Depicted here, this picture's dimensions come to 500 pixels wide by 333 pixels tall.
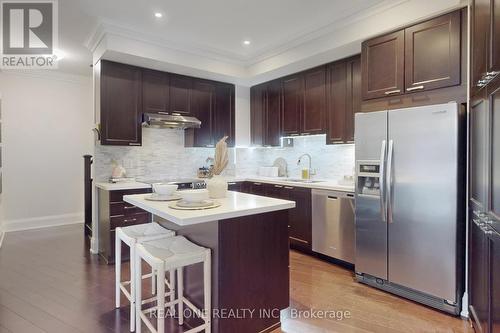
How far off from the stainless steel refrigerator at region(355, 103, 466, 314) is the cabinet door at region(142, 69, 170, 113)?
110 inches

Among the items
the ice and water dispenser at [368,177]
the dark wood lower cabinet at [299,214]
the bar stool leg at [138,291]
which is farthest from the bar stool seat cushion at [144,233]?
the ice and water dispenser at [368,177]

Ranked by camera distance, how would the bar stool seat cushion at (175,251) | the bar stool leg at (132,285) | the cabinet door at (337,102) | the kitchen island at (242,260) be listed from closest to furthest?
1. the bar stool seat cushion at (175,251)
2. the kitchen island at (242,260)
3. the bar stool leg at (132,285)
4. the cabinet door at (337,102)

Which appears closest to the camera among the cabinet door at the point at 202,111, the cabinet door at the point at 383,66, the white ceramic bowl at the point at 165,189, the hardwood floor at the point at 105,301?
the hardwood floor at the point at 105,301

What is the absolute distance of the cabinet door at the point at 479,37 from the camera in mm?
1727

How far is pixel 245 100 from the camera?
5305 mm

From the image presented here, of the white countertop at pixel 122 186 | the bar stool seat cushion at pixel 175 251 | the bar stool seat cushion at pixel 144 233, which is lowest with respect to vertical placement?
the bar stool seat cushion at pixel 175 251

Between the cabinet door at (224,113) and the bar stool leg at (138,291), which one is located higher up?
the cabinet door at (224,113)

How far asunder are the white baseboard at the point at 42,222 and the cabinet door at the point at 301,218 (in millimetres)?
4309

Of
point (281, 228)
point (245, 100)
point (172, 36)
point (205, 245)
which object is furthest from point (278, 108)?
point (205, 245)

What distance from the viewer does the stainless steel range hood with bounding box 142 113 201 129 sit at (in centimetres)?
397

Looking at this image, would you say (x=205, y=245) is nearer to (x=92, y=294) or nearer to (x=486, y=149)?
(x=92, y=294)

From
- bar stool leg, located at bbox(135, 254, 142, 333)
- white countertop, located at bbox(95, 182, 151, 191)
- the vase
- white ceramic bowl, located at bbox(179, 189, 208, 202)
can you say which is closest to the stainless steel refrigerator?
the vase

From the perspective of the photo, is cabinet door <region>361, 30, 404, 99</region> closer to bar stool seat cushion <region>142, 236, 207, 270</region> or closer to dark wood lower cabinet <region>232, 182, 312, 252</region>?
dark wood lower cabinet <region>232, 182, 312, 252</region>

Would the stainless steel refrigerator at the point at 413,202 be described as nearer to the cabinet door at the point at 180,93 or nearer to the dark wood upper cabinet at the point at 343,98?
the dark wood upper cabinet at the point at 343,98
